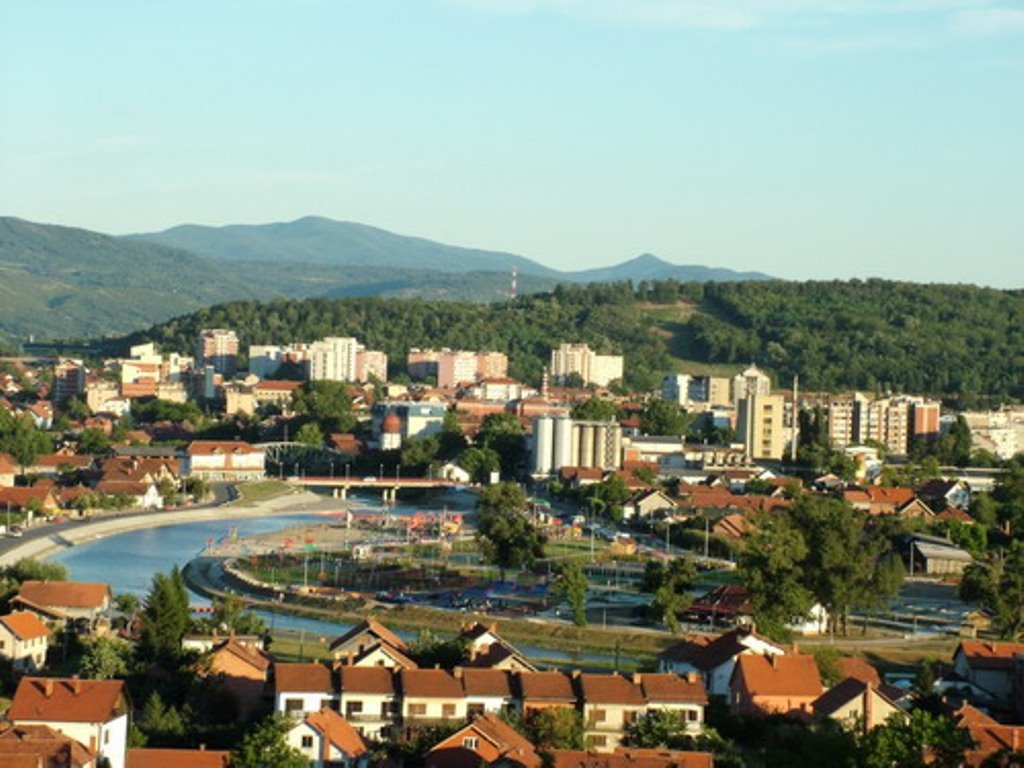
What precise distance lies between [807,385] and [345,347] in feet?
40.8

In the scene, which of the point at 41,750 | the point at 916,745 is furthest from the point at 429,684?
the point at 916,745

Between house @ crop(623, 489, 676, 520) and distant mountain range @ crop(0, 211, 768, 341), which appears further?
distant mountain range @ crop(0, 211, 768, 341)

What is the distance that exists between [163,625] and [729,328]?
166 ft

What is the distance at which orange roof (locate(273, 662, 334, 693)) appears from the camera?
42.4 feet

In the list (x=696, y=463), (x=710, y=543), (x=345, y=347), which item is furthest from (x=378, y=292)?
(x=710, y=543)

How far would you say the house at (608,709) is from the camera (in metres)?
12.9

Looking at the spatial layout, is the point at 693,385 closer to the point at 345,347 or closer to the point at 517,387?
the point at 517,387

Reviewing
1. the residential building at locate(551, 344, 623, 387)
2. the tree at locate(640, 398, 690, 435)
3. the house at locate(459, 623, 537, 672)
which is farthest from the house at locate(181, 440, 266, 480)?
the house at locate(459, 623, 537, 672)

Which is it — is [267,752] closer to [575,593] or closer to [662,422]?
[575,593]

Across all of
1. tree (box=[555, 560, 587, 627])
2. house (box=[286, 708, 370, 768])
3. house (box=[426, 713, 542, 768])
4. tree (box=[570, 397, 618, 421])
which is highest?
tree (box=[570, 397, 618, 421])

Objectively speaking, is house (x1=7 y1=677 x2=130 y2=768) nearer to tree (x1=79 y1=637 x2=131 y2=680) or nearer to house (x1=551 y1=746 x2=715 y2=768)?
tree (x1=79 y1=637 x2=131 y2=680)

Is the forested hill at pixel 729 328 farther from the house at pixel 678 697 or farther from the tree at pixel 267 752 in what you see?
the tree at pixel 267 752

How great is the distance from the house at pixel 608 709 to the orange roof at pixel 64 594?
6210mm

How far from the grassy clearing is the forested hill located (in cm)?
2024
